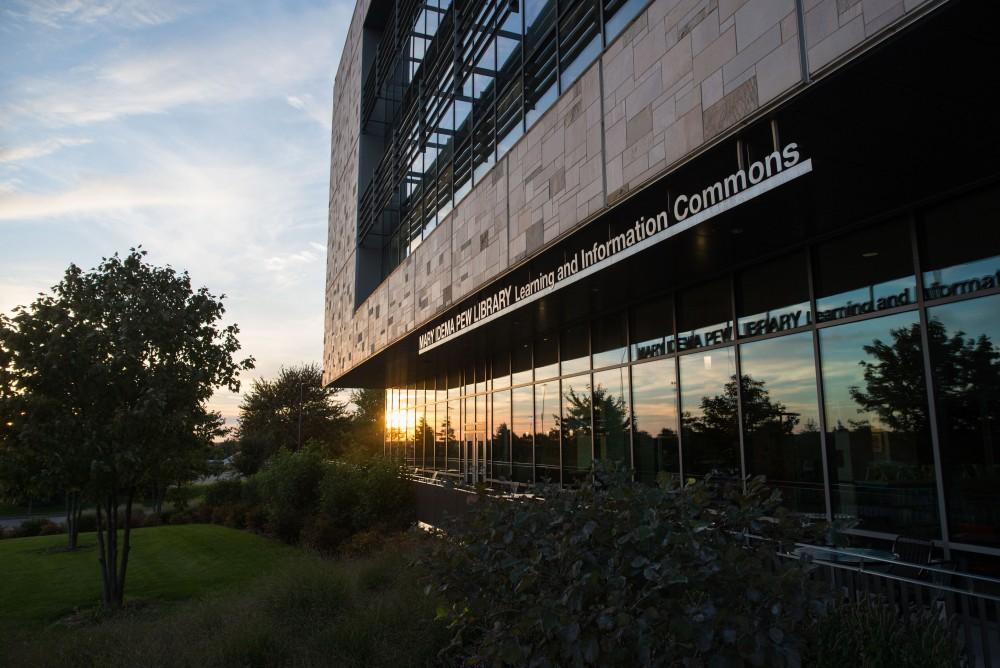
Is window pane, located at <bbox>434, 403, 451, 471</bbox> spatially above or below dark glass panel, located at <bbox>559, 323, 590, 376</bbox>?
below

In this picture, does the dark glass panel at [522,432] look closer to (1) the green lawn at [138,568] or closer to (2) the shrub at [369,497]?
(2) the shrub at [369,497]

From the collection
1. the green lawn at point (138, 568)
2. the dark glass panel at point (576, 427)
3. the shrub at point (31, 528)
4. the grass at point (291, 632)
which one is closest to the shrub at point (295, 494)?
the green lawn at point (138, 568)

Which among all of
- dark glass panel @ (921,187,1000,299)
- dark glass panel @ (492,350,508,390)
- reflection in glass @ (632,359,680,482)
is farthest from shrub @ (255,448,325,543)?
dark glass panel @ (921,187,1000,299)

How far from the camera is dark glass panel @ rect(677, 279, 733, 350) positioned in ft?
35.0

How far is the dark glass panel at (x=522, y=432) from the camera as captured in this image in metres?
16.8

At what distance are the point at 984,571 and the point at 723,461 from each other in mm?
3776

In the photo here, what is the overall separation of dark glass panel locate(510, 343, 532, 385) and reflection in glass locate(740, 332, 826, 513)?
7.67m

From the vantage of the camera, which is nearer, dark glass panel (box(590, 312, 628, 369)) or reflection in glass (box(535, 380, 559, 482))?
dark glass panel (box(590, 312, 628, 369))

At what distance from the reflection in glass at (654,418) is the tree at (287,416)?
42740 mm

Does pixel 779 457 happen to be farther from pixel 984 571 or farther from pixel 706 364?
pixel 984 571

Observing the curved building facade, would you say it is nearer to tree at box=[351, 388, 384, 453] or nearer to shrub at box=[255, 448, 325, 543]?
shrub at box=[255, 448, 325, 543]

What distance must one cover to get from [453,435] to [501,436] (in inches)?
164

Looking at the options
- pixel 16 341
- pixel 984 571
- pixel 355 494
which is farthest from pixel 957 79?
pixel 355 494

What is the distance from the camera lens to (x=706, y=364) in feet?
35.6
